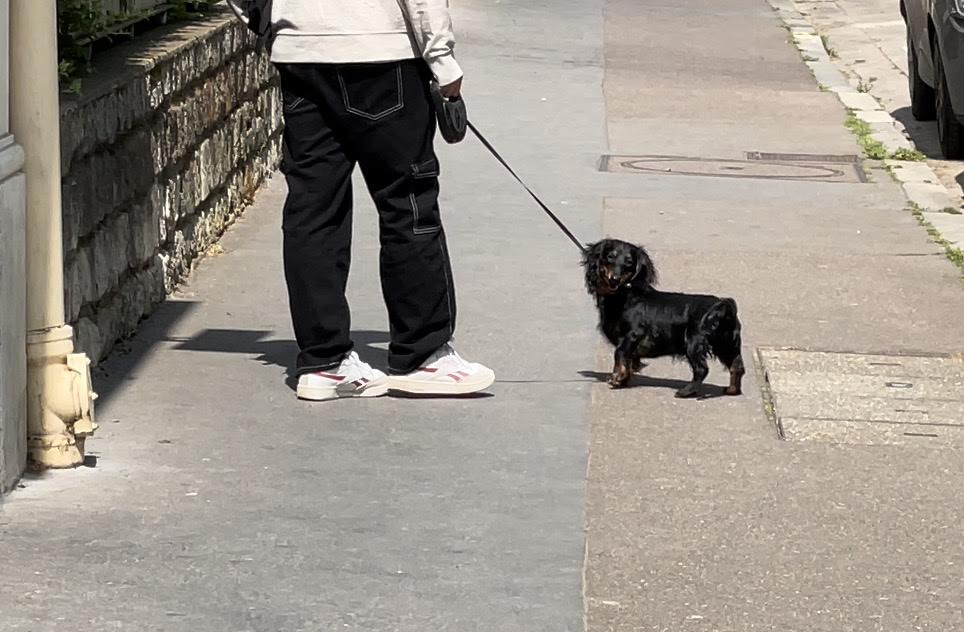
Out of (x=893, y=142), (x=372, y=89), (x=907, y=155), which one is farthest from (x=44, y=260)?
(x=893, y=142)

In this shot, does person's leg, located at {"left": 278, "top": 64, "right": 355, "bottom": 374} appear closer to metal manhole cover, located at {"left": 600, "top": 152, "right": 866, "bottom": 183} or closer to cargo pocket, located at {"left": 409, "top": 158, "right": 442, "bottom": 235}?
cargo pocket, located at {"left": 409, "top": 158, "right": 442, "bottom": 235}

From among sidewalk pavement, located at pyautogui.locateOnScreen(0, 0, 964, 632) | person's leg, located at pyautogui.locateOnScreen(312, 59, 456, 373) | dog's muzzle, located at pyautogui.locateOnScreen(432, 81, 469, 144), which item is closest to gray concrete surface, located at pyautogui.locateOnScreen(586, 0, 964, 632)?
sidewalk pavement, located at pyautogui.locateOnScreen(0, 0, 964, 632)

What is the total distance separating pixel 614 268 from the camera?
6.29 m

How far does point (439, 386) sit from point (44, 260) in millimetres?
1523

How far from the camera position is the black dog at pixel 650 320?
627cm

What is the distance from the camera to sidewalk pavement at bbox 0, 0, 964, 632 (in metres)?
4.34

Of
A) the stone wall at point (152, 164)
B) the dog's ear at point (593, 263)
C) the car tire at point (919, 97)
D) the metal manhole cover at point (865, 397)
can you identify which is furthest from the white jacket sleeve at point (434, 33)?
the car tire at point (919, 97)

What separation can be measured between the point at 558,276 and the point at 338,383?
8.07ft

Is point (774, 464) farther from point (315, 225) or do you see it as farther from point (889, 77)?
point (889, 77)

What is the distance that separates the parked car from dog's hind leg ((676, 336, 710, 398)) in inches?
229

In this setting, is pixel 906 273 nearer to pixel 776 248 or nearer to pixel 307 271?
pixel 776 248

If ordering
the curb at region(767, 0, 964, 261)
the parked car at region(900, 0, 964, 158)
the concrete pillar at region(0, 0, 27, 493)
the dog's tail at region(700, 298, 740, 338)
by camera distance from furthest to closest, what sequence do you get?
1. the parked car at region(900, 0, 964, 158)
2. the curb at region(767, 0, 964, 261)
3. the dog's tail at region(700, 298, 740, 338)
4. the concrete pillar at region(0, 0, 27, 493)

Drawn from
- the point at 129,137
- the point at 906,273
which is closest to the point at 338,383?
the point at 129,137

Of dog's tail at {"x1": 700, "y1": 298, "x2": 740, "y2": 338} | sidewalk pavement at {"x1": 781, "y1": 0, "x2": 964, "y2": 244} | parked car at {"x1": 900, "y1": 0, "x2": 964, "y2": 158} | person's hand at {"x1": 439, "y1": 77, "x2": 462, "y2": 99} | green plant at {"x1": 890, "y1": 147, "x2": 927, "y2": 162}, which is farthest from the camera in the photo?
green plant at {"x1": 890, "y1": 147, "x2": 927, "y2": 162}
